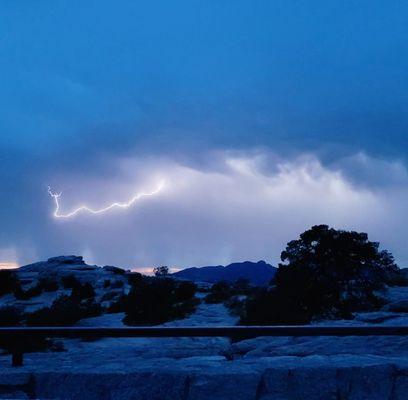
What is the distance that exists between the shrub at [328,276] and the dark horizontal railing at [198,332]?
45.4 feet

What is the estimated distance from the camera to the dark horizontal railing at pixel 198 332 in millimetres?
4625

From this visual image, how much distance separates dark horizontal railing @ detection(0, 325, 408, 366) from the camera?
4625 mm

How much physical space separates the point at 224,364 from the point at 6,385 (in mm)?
2087

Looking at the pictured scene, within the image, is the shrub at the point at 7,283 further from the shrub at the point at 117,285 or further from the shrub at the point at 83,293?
the shrub at the point at 117,285

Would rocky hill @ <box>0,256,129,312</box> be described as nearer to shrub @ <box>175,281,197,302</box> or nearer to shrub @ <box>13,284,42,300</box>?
shrub @ <box>13,284,42,300</box>

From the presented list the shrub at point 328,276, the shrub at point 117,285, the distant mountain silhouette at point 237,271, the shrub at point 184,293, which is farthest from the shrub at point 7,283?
Answer: the distant mountain silhouette at point 237,271

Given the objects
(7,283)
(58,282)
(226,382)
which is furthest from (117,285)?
(226,382)

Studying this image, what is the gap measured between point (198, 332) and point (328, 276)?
19718 millimetres

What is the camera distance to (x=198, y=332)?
4750 millimetres

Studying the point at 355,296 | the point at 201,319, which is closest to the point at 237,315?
the point at 201,319

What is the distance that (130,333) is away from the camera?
476cm

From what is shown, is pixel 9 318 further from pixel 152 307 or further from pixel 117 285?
pixel 117 285

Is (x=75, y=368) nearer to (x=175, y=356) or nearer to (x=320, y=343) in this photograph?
(x=175, y=356)

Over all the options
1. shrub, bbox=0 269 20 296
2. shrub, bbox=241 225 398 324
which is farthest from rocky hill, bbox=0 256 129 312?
shrub, bbox=241 225 398 324
